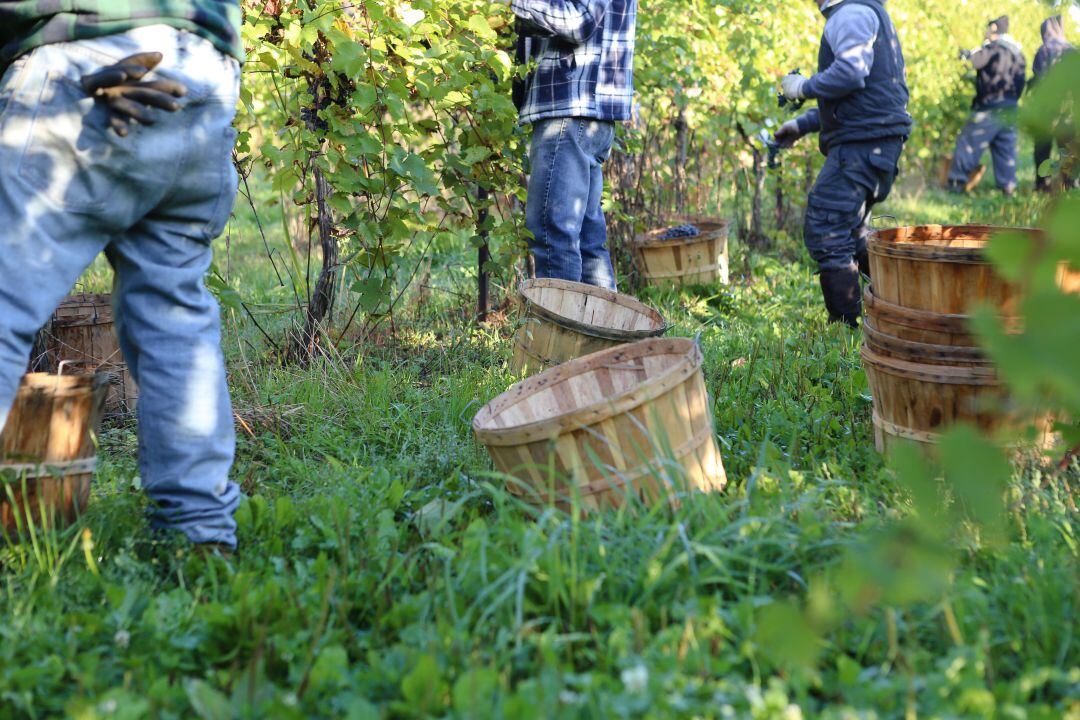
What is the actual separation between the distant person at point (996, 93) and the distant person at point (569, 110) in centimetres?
816

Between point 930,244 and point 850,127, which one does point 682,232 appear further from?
point 930,244

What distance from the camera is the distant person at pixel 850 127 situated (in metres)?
4.92

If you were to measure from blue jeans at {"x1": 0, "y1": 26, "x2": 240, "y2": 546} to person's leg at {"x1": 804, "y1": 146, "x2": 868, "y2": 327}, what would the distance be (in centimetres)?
344

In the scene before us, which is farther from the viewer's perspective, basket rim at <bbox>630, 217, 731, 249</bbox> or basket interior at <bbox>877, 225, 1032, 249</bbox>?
basket rim at <bbox>630, 217, 731, 249</bbox>

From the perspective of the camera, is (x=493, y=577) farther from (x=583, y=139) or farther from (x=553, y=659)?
(x=583, y=139)

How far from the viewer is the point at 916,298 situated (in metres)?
2.90

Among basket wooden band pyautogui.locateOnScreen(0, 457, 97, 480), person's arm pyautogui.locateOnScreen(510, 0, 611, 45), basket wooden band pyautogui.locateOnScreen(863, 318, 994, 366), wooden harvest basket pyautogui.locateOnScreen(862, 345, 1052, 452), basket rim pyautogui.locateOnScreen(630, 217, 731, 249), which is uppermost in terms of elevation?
person's arm pyautogui.locateOnScreen(510, 0, 611, 45)

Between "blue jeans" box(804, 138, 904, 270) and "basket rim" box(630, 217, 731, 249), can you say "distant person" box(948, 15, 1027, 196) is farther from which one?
"blue jeans" box(804, 138, 904, 270)

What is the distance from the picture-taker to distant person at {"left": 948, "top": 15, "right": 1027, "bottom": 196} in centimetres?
1166

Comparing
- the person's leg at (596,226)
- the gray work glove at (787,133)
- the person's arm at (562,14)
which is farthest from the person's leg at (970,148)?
the person's arm at (562,14)

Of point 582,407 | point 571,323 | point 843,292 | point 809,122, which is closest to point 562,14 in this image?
point 571,323

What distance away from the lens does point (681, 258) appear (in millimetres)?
5938

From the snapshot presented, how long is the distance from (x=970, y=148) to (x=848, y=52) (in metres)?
8.31

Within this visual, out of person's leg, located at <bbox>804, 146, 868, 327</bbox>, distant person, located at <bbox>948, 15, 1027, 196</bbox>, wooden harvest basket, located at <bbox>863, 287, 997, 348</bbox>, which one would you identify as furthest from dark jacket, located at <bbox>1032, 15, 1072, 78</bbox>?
wooden harvest basket, located at <bbox>863, 287, 997, 348</bbox>
